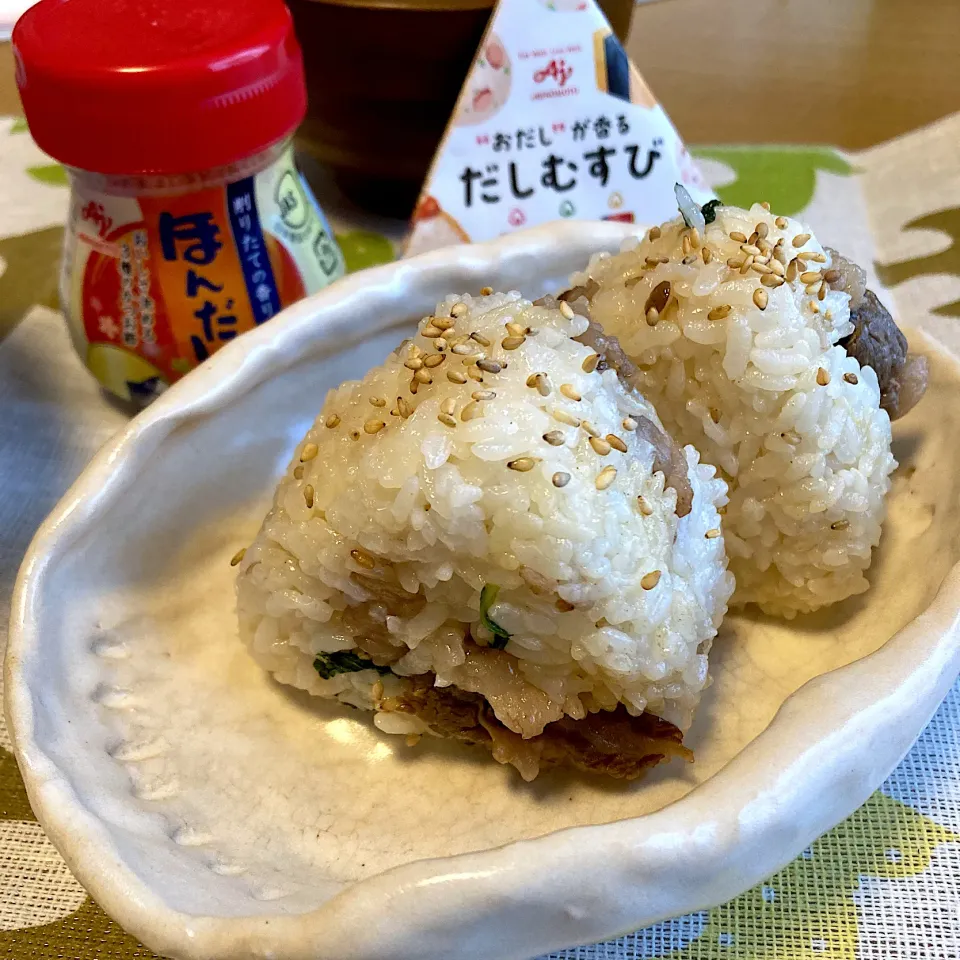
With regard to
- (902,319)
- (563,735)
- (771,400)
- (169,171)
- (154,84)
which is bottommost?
(902,319)

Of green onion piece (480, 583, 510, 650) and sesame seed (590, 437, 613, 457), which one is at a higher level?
sesame seed (590, 437, 613, 457)

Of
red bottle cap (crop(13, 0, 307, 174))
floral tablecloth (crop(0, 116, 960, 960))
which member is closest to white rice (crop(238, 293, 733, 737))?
floral tablecloth (crop(0, 116, 960, 960))

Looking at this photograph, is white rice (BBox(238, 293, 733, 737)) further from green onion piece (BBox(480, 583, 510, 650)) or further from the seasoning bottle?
the seasoning bottle

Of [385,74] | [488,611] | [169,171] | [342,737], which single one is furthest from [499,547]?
[385,74]

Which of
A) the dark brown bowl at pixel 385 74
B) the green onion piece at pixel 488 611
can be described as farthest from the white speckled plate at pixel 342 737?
the dark brown bowl at pixel 385 74

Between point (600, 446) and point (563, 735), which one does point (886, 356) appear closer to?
point (600, 446)

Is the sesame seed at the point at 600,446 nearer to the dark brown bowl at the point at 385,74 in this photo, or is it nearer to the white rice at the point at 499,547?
the white rice at the point at 499,547

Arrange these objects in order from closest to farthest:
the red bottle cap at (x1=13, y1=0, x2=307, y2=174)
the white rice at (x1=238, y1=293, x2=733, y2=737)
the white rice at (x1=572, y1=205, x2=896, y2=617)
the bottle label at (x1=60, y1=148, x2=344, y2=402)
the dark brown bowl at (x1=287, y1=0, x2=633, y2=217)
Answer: the white rice at (x1=238, y1=293, x2=733, y2=737)
the white rice at (x1=572, y1=205, x2=896, y2=617)
the red bottle cap at (x1=13, y1=0, x2=307, y2=174)
the bottle label at (x1=60, y1=148, x2=344, y2=402)
the dark brown bowl at (x1=287, y1=0, x2=633, y2=217)
